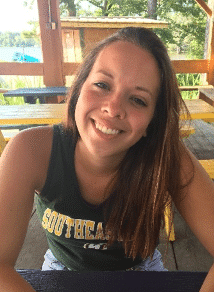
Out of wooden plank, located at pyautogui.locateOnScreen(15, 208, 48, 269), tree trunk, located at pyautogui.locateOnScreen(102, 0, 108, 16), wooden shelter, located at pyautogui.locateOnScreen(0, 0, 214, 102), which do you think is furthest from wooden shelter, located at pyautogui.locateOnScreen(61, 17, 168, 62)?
tree trunk, located at pyautogui.locateOnScreen(102, 0, 108, 16)

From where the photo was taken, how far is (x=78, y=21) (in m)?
5.90

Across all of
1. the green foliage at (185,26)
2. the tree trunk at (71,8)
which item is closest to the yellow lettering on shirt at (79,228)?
the green foliage at (185,26)

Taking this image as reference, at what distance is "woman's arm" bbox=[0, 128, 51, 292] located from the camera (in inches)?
32.2

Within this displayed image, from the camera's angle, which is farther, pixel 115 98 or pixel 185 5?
pixel 185 5

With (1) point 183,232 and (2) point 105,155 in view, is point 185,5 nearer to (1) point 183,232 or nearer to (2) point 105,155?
(1) point 183,232

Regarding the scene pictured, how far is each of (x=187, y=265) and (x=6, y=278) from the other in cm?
148

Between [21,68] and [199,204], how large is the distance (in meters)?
Answer: 4.45

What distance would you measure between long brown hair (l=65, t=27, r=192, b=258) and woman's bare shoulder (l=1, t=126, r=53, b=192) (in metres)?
0.30

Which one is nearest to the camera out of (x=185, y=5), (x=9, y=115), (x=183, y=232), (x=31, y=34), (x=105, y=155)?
(x=105, y=155)

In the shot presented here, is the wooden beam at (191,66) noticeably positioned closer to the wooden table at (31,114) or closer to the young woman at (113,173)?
the wooden table at (31,114)

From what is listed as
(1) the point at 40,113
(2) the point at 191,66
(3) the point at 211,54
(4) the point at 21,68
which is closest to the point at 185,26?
(3) the point at 211,54

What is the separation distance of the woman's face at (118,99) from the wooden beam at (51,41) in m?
3.75

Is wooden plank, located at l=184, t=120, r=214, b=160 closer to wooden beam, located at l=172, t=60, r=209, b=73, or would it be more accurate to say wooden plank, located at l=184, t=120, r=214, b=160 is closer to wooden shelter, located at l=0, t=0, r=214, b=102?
wooden beam, located at l=172, t=60, r=209, b=73

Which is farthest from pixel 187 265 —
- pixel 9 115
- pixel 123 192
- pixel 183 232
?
pixel 9 115
